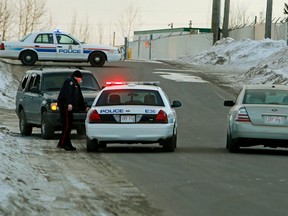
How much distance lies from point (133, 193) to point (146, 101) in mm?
6153

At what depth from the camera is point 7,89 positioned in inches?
1348

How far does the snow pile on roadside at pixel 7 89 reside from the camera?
104 feet

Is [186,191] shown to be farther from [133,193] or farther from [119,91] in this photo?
[119,91]

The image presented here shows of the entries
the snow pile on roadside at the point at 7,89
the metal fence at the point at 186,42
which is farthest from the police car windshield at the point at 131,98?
the metal fence at the point at 186,42

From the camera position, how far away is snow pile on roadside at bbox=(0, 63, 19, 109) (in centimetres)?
3166

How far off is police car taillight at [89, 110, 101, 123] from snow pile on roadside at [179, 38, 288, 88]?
20.3 m

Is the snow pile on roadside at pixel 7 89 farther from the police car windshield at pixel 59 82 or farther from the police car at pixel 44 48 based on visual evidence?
the police car windshield at pixel 59 82

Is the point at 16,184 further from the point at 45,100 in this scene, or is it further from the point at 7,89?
the point at 7,89

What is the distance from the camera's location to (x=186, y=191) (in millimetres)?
11164

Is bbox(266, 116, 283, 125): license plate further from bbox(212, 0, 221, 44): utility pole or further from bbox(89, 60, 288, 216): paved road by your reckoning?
bbox(212, 0, 221, 44): utility pole

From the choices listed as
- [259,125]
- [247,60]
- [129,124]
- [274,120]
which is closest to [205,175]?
[129,124]

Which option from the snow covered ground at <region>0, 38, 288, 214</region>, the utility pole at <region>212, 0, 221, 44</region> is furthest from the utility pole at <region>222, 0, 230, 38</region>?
the snow covered ground at <region>0, 38, 288, 214</region>

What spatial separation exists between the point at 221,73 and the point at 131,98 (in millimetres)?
28424

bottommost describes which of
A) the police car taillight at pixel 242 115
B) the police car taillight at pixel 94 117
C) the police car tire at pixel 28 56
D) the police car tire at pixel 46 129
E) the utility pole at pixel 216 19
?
the police car tire at pixel 46 129
